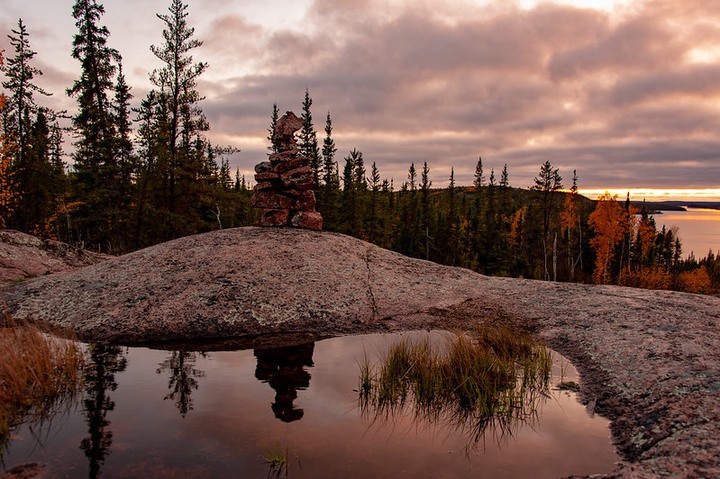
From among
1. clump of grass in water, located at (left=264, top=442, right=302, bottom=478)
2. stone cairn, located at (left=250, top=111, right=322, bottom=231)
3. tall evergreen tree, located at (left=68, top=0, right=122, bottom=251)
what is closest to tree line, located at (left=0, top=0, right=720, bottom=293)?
tall evergreen tree, located at (left=68, top=0, right=122, bottom=251)

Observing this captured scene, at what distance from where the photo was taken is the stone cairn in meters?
12.4

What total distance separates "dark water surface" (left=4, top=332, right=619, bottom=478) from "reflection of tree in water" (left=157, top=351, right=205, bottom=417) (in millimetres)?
27

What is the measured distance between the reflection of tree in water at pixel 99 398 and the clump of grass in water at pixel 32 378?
8.1 inches

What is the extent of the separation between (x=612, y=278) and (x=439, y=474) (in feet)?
199

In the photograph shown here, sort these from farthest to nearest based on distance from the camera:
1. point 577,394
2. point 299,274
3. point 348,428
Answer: point 299,274 < point 577,394 < point 348,428

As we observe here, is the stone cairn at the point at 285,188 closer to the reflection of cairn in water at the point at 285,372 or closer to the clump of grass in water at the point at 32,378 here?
Answer: the reflection of cairn in water at the point at 285,372

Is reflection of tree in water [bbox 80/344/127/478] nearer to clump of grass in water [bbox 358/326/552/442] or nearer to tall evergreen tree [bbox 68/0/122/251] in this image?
clump of grass in water [bbox 358/326/552/442]

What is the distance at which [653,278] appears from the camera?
52438 mm

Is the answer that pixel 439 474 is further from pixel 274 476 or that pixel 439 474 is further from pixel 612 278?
pixel 612 278

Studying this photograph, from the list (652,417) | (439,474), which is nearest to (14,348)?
(439,474)

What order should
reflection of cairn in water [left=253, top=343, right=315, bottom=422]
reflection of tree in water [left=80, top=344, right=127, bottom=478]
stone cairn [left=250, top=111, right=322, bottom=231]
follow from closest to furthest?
reflection of tree in water [left=80, top=344, right=127, bottom=478], reflection of cairn in water [left=253, top=343, right=315, bottom=422], stone cairn [left=250, top=111, right=322, bottom=231]

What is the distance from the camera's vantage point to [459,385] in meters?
5.12

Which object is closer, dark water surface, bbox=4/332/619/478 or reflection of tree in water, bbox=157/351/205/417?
dark water surface, bbox=4/332/619/478

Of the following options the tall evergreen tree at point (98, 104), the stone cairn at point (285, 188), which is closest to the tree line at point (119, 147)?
the tall evergreen tree at point (98, 104)
